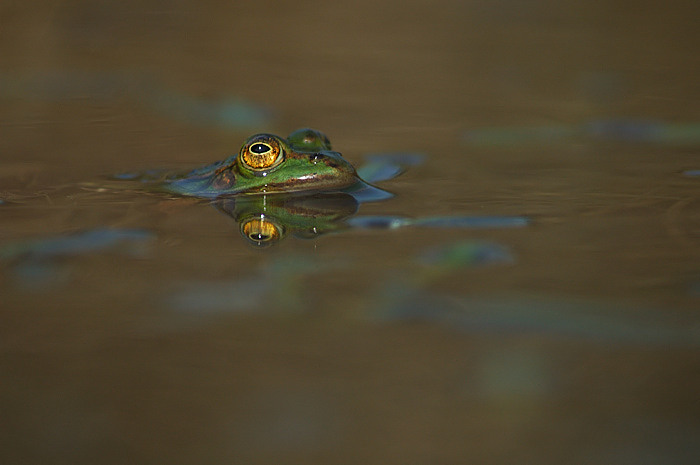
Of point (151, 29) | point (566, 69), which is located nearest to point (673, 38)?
point (566, 69)

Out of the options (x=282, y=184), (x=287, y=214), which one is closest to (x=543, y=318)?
(x=287, y=214)

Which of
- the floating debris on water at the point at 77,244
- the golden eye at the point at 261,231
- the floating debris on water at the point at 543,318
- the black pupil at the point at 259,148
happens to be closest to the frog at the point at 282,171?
the black pupil at the point at 259,148

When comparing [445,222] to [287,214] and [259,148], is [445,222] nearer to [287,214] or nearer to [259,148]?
[287,214]

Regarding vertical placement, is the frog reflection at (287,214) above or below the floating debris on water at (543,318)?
above

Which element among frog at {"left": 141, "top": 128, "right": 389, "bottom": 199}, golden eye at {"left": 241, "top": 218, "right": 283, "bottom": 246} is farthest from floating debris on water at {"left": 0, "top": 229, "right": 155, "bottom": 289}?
frog at {"left": 141, "top": 128, "right": 389, "bottom": 199}

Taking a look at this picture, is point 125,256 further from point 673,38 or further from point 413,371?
point 673,38

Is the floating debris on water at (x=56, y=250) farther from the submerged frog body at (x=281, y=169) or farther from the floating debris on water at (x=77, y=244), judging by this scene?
the submerged frog body at (x=281, y=169)
